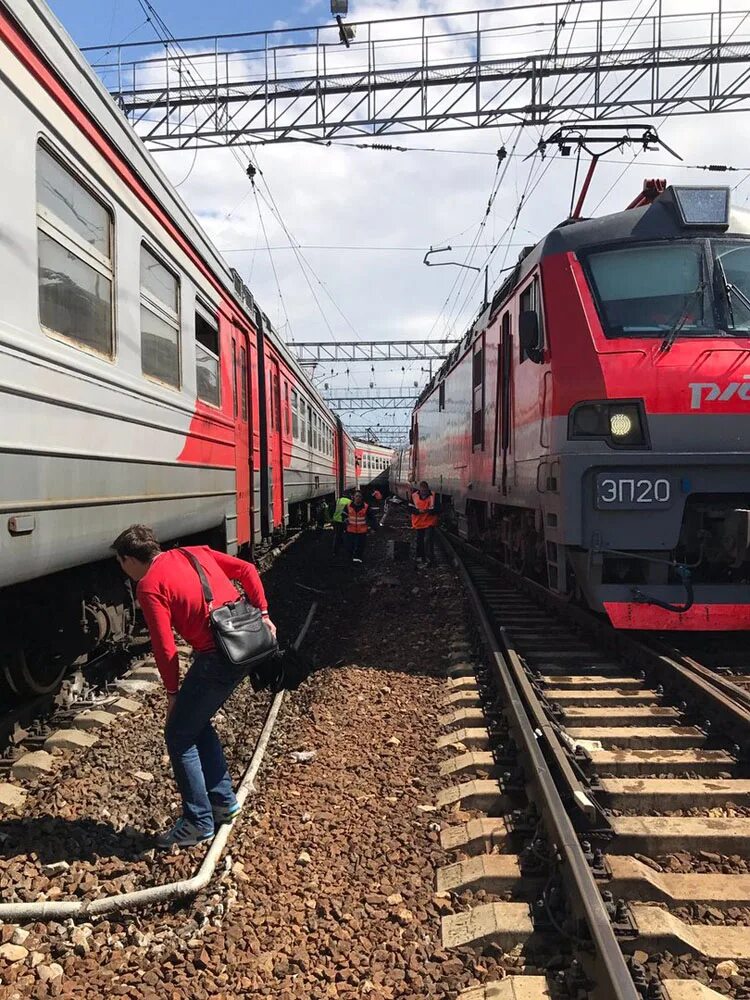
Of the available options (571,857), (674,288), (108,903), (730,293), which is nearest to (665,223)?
(674,288)

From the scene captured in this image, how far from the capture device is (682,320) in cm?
588

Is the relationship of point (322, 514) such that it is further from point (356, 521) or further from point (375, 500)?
point (375, 500)

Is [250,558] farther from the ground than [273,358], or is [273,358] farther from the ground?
[273,358]

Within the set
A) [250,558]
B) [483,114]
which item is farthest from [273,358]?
[483,114]

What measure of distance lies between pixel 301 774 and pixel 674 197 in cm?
510

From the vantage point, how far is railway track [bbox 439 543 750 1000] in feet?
8.22

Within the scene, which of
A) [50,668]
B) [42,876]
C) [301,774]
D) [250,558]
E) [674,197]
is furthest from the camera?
[250,558]

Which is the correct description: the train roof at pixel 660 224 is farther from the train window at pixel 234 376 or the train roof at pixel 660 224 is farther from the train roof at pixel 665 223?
the train window at pixel 234 376

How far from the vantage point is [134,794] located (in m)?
4.04

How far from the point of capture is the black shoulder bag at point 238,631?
11.3ft

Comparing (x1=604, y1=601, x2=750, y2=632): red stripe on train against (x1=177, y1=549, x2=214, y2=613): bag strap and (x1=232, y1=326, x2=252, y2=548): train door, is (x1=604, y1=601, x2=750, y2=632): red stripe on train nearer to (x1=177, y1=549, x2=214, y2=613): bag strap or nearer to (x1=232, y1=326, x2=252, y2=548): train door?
(x1=177, y1=549, x2=214, y2=613): bag strap

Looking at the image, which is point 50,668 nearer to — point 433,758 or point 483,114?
point 433,758

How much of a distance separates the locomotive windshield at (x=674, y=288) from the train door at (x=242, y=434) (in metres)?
3.95

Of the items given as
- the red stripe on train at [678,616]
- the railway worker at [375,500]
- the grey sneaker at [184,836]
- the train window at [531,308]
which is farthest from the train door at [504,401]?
the railway worker at [375,500]
